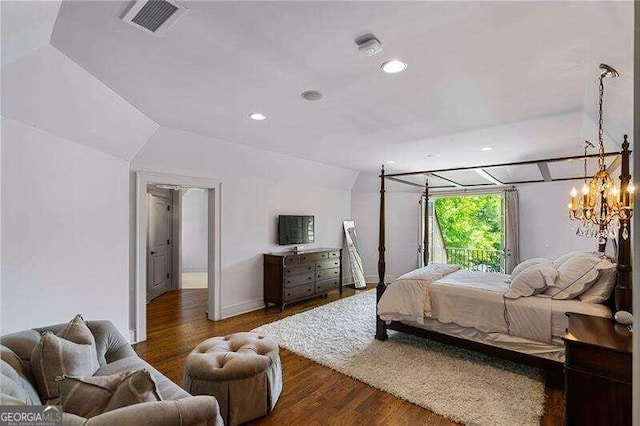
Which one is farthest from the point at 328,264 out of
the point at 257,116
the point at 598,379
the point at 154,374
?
the point at 598,379

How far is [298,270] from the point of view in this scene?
505 cm

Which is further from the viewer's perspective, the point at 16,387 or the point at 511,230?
the point at 511,230

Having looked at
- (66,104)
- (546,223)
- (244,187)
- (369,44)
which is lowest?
(546,223)

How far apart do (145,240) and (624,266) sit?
4.68 meters

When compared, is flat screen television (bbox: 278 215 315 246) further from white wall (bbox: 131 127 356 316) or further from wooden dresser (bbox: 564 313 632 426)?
wooden dresser (bbox: 564 313 632 426)

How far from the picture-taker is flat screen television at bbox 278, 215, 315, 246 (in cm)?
527

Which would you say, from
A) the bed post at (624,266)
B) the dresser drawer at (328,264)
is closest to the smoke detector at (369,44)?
the bed post at (624,266)

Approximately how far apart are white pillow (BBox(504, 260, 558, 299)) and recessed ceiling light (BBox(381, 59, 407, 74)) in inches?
91.1

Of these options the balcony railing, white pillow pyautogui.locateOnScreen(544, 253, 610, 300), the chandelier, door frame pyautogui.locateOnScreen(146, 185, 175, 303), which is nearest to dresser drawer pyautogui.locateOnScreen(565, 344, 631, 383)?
the chandelier

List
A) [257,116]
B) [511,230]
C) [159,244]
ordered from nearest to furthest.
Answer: [257,116]
[511,230]
[159,244]

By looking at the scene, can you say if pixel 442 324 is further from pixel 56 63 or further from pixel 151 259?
pixel 151 259

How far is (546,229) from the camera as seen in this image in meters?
5.69

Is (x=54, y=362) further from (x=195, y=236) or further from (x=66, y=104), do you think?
(x=195, y=236)

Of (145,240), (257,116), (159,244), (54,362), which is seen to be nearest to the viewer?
(54,362)
